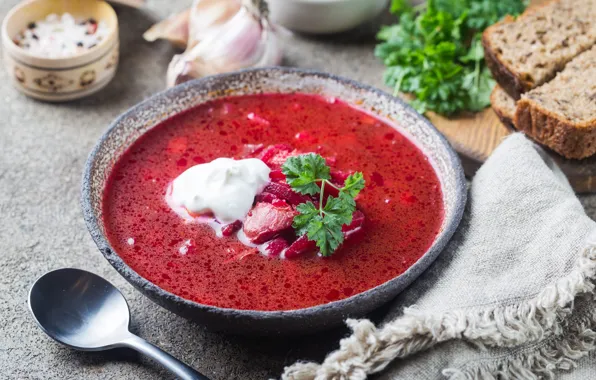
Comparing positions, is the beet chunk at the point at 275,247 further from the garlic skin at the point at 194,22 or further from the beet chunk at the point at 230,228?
the garlic skin at the point at 194,22

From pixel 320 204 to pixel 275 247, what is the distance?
0.21 metres

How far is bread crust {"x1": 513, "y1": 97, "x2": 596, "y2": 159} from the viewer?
3062mm

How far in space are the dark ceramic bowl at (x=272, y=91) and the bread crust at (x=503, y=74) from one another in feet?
2.52

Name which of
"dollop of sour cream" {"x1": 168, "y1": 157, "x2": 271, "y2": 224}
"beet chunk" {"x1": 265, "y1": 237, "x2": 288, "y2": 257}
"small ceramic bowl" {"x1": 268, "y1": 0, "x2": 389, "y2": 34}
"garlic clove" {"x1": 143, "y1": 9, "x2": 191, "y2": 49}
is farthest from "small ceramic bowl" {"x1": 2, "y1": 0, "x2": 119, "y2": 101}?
"beet chunk" {"x1": 265, "y1": 237, "x2": 288, "y2": 257}

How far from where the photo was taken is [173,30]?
3.88 meters

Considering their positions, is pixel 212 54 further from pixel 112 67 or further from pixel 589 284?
pixel 589 284

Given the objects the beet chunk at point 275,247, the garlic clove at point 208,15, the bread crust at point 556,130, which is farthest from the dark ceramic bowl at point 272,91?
the garlic clove at point 208,15

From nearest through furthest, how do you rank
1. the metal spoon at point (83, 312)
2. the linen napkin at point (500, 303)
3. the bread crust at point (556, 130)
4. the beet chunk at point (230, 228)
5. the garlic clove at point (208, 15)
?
the linen napkin at point (500, 303) < the metal spoon at point (83, 312) < the beet chunk at point (230, 228) < the bread crust at point (556, 130) < the garlic clove at point (208, 15)

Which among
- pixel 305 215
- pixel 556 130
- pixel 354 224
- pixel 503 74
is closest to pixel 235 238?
pixel 305 215

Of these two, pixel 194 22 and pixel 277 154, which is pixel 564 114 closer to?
pixel 277 154

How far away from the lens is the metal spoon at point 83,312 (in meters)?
2.38

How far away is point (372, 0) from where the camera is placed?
403cm

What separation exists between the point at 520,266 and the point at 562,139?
93 cm

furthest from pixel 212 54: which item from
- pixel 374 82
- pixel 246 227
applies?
pixel 246 227
